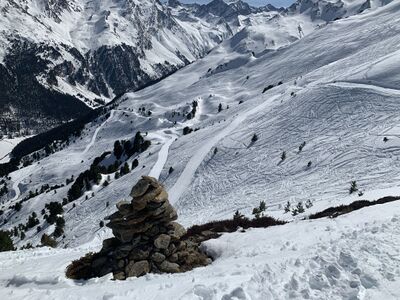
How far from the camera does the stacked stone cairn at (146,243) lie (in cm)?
1753

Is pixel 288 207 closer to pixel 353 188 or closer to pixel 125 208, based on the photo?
pixel 353 188

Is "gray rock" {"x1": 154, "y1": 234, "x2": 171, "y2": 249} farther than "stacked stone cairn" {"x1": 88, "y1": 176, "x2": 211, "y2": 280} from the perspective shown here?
Yes

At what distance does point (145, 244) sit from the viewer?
59.9 ft

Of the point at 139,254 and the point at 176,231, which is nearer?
the point at 139,254

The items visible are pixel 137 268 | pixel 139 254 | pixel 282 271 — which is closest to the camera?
pixel 282 271

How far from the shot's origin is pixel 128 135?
161750 millimetres

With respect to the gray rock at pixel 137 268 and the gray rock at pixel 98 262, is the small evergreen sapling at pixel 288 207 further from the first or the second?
the gray rock at pixel 98 262

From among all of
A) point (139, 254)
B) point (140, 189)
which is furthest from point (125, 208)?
point (139, 254)

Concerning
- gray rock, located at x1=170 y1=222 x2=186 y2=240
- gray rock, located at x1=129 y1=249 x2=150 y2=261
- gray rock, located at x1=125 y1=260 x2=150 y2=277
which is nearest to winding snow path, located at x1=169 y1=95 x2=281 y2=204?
gray rock, located at x1=170 y1=222 x2=186 y2=240

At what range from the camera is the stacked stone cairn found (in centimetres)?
1753

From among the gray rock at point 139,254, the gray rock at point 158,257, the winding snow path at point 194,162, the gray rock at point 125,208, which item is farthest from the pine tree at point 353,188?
the winding snow path at point 194,162

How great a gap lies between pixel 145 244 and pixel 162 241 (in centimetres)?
74

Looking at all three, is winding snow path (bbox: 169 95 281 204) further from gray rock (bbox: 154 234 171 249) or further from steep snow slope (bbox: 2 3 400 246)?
gray rock (bbox: 154 234 171 249)

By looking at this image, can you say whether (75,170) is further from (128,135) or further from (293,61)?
(293,61)
